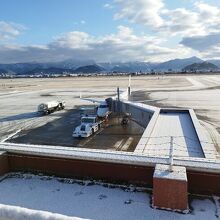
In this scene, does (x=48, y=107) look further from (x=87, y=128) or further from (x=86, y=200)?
(x=86, y=200)

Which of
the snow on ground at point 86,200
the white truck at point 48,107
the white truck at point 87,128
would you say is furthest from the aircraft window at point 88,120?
the snow on ground at point 86,200

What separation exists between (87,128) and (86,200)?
23275 mm

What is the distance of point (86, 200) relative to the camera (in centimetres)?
962

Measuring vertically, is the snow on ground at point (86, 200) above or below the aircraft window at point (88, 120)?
above

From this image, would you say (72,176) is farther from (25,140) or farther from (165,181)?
(25,140)

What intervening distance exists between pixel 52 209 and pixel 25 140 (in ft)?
79.1

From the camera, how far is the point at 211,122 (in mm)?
37438

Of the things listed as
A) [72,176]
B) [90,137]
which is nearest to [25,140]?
[90,137]

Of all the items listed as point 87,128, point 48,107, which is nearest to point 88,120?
point 87,128

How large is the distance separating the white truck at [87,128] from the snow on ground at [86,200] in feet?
67.8

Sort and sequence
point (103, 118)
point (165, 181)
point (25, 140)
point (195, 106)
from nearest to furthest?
point (165, 181), point (25, 140), point (103, 118), point (195, 106)

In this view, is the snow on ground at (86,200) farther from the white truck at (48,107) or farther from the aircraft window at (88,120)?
the white truck at (48,107)

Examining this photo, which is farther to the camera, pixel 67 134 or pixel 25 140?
pixel 67 134

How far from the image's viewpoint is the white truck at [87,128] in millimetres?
32344
